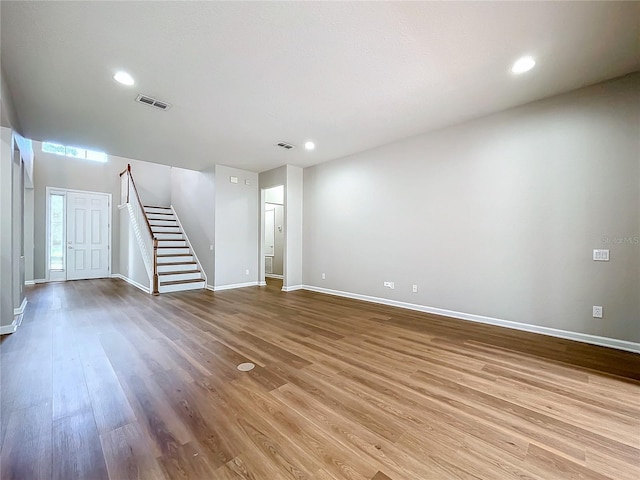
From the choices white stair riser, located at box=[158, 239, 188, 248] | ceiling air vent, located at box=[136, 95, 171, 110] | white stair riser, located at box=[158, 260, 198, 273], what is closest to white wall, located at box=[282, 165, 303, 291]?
white stair riser, located at box=[158, 260, 198, 273]

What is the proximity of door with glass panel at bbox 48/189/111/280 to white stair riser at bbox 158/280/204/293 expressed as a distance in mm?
3989

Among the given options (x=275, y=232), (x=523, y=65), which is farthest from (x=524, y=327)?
(x=275, y=232)

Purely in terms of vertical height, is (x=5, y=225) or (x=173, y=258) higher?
(x=5, y=225)

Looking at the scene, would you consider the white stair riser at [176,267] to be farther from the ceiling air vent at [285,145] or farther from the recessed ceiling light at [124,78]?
the recessed ceiling light at [124,78]

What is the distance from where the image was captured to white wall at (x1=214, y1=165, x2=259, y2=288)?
619cm

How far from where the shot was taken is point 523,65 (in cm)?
262

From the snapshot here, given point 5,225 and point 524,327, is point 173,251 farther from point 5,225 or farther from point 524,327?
point 524,327

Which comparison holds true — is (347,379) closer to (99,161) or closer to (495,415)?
(495,415)

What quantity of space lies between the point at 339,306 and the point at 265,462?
339cm

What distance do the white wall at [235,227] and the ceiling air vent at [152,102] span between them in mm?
2777

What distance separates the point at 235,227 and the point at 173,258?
1.90 m

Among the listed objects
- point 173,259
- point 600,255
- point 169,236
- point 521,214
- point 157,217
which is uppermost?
point 157,217

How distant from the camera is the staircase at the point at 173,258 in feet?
20.0

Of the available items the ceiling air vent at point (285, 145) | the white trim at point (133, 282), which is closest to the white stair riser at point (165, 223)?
the white trim at point (133, 282)
